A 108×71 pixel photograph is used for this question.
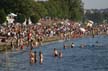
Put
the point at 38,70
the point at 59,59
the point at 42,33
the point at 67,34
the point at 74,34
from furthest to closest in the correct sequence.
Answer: the point at 74,34 → the point at 67,34 → the point at 42,33 → the point at 59,59 → the point at 38,70

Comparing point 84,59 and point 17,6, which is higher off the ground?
point 17,6

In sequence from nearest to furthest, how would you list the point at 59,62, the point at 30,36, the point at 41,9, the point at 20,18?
the point at 59,62 < the point at 30,36 < the point at 20,18 < the point at 41,9

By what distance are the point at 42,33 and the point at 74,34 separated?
980 inches

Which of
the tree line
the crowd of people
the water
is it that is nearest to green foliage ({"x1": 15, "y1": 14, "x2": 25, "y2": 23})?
the tree line

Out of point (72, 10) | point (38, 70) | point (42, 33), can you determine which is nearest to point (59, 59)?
point (38, 70)

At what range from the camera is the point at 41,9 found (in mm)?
122812

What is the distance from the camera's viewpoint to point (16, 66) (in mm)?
56844

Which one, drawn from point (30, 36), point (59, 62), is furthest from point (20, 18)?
point (59, 62)

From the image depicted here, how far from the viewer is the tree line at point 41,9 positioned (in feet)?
330

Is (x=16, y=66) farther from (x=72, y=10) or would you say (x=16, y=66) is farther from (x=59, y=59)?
(x=72, y=10)

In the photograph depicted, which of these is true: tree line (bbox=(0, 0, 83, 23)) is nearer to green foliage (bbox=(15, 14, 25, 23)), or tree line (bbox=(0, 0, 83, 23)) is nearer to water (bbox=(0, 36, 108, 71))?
green foliage (bbox=(15, 14, 25, 23))

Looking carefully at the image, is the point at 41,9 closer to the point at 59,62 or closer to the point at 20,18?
the point at 20,18

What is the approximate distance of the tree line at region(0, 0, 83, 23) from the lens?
10069cm

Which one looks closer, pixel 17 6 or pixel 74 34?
pixel 17 6
